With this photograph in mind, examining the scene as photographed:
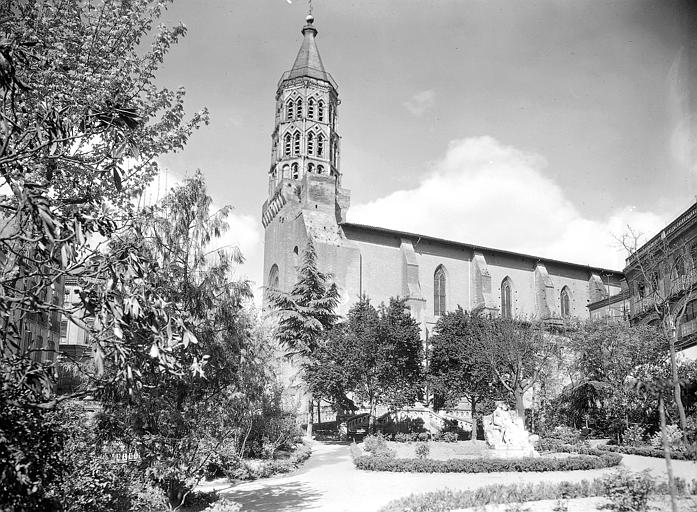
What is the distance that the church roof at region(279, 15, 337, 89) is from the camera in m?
50.6

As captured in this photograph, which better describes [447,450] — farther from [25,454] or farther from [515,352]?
[25,454]

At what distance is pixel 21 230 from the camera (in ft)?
21.8

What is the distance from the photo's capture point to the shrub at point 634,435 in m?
23.5

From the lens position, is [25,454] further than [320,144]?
No

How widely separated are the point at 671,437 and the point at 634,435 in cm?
289

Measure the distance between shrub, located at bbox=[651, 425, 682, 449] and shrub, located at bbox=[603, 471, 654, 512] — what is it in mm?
10389

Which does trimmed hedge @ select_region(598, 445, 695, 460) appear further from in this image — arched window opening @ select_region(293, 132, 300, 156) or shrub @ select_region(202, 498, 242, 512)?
arched window opening @ select_region(293, 132, 300, 156)

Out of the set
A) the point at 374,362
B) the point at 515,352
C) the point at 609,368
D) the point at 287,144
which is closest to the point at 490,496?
the point at 374,362

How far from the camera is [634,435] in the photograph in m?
23.7

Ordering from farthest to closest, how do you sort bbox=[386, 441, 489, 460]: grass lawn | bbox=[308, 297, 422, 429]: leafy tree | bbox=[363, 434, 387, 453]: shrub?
1. bbox=[308, 297, 422, 429]: leafy tree
2. bbox=[363, 434, 387, 453]: shrub
3. bbox=[386, 441, 489, 460]: grass lawn

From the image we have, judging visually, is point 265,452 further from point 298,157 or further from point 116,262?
point 298,157

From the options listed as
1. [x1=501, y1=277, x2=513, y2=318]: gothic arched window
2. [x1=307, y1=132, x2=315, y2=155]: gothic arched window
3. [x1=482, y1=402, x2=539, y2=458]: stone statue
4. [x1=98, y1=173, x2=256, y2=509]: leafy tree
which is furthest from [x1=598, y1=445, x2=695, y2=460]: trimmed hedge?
[x1=307, y1=132, x2=315, y2=155]: gothic arched window

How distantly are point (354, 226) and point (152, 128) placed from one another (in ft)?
101

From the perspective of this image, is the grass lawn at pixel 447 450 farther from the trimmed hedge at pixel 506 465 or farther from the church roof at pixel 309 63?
the church roof at pixel 309 63
